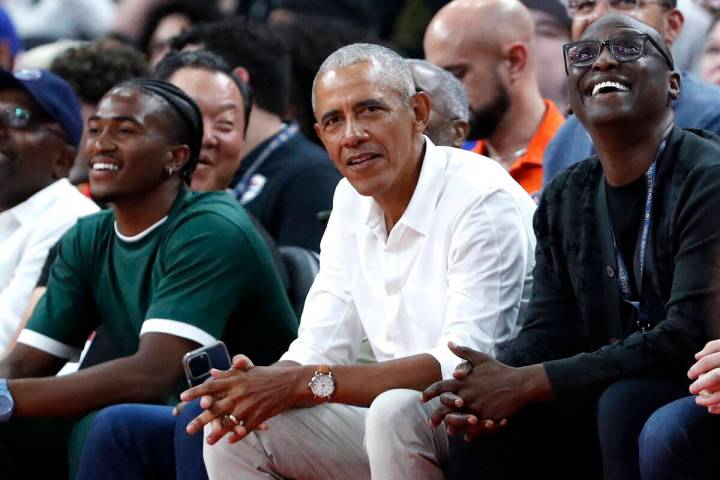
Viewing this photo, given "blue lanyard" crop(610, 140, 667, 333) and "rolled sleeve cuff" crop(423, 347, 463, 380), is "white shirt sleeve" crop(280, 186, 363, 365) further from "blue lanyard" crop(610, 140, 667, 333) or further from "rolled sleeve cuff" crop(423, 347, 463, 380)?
"blue lanyard" crop(610, 140, 667, 333)

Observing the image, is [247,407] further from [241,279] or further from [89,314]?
[89,314]

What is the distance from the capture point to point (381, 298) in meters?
4.18

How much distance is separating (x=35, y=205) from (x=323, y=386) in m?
2.12

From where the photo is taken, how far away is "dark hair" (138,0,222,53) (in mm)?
8508

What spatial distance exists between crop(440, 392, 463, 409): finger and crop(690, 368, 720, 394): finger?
1.98ft

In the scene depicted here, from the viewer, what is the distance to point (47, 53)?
751 centimetres

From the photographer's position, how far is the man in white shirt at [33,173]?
5.42 m

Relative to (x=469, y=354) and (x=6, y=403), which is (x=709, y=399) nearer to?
(x=469, y=354)

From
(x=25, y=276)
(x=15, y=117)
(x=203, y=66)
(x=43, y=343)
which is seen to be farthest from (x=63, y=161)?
(x=43, y=343)

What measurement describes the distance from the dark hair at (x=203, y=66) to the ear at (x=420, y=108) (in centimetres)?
186

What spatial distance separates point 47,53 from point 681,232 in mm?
4754

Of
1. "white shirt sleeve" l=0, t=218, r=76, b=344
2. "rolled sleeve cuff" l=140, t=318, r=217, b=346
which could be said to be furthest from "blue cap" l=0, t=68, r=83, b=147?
"rolled sleeve cuff" l=140, t=318, r=217, b=346

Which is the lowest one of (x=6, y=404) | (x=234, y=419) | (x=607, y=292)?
(x=6, y=404)

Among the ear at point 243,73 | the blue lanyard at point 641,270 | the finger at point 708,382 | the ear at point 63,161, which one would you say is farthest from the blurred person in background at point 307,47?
the finger at point 708,382
